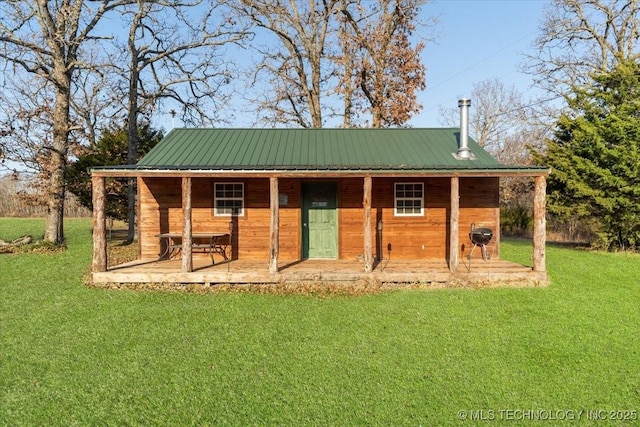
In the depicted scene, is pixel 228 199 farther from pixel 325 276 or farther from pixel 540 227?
pixel 540 227

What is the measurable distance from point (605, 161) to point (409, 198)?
7.90 metres

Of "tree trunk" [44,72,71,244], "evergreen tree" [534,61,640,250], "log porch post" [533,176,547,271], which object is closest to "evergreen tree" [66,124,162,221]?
"tree trunk" [44,72,71,244]

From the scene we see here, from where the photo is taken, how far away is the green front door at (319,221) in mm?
10398

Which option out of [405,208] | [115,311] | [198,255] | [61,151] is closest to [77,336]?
[115,311]

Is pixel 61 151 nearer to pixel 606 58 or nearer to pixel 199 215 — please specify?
pixel 199 215

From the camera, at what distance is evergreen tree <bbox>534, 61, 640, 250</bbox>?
1287 centimetres

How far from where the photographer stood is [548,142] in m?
14.7

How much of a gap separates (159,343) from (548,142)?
49.0 feet

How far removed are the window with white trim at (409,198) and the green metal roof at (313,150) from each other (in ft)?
2.82

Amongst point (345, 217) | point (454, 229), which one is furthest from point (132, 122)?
point (454, 229)

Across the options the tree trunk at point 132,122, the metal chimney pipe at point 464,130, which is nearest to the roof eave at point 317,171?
the metal chimney pipe at point 464,130

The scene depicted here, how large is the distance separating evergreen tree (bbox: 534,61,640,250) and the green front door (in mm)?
8709

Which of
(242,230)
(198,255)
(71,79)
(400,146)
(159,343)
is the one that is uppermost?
(71,79)

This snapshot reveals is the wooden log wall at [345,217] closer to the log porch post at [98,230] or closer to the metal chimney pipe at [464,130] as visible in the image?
the metal chimney pipe at [464,130]
